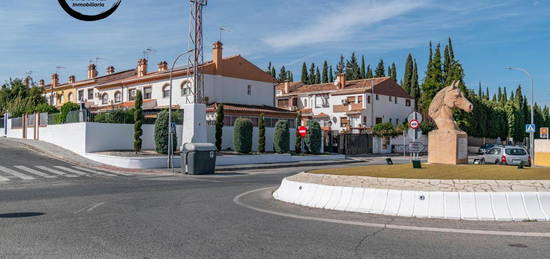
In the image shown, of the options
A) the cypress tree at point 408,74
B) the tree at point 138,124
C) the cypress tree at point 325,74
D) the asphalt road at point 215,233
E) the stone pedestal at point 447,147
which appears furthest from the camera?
the cypress tree at point 325,74

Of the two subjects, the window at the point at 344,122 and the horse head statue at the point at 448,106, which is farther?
the window at the point at 344,122

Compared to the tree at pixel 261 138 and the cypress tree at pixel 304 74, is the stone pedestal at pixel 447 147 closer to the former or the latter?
the tree at pixel 261 138

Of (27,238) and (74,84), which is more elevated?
(74,84)

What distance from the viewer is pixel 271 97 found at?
54.4m

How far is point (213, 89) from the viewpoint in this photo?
48375 mm

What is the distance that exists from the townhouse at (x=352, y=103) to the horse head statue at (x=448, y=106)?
139 ft

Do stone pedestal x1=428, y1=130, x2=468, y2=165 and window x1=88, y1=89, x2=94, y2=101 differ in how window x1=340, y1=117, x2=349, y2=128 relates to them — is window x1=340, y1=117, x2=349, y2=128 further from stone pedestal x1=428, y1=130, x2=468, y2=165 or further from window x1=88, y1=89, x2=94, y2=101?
stone pedestal x1=428, y1=130, x2=468, y2=165

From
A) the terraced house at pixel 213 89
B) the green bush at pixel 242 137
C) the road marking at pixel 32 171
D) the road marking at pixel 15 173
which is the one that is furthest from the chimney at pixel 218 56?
the road marking at pixel 15 173

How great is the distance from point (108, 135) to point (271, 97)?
2518 centimetres

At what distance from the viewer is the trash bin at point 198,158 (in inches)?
965

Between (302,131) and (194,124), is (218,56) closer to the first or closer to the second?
(302,131)

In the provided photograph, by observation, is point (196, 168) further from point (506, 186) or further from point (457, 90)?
point (506, 186)

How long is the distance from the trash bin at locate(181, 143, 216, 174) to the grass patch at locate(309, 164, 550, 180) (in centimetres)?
1139

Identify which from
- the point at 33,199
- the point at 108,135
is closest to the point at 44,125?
the point at 108,135
